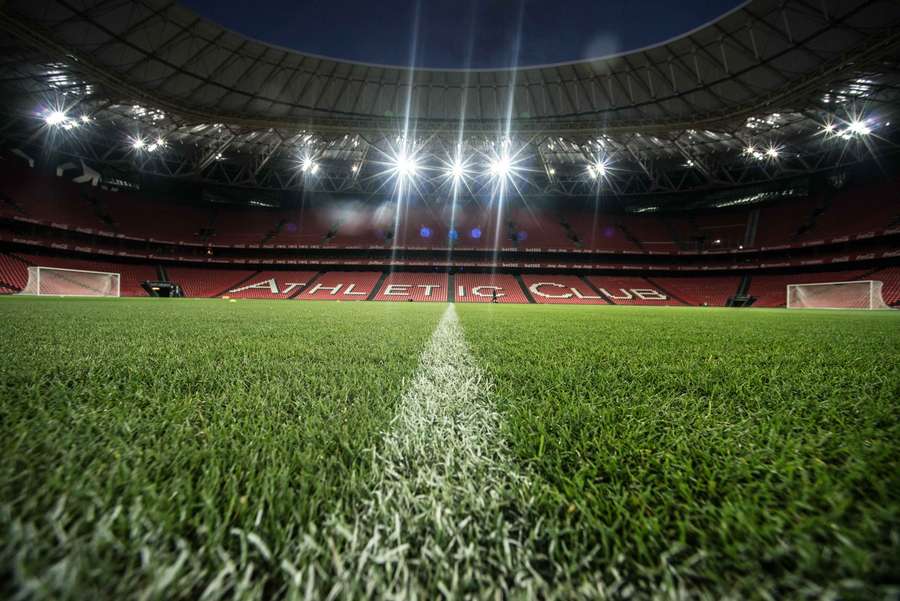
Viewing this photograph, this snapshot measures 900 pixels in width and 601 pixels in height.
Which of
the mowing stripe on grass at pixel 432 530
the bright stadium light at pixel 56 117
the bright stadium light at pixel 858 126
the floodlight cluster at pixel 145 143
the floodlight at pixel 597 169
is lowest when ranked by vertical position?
the mowing stripe on grass at pixel 432 530

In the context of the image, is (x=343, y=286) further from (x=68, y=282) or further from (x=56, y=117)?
(x=56, y=117)

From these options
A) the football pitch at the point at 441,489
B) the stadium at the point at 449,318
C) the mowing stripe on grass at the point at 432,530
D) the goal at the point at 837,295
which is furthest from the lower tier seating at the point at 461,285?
the mowing stripe on grass at the point at 432,530

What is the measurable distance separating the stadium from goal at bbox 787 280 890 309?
0.48 feet

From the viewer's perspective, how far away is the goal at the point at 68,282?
1846 centimetres

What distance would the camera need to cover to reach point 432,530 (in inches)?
20.7

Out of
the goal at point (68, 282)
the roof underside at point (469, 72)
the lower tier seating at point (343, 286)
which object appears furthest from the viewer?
the lower tier seating at point (343, 286)

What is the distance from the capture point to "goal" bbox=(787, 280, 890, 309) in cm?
1859

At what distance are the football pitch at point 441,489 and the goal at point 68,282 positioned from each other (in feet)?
85.1

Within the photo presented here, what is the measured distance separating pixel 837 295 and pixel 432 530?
2973 cm

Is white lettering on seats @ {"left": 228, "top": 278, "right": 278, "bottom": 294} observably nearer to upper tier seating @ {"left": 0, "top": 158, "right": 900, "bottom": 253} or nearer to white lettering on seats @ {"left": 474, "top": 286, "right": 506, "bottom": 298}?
upper tier seating @ {"left": 0, "top": 158, "right": 900, "bottom": 253}

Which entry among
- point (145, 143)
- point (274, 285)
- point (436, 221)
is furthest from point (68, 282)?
point (436, 221)

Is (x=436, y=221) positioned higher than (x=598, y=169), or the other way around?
(x=598, y=169)

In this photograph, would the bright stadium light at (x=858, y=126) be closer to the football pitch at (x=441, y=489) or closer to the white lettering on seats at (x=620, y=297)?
the white lettering on seats at (x=620, y=297)

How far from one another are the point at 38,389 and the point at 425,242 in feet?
101
